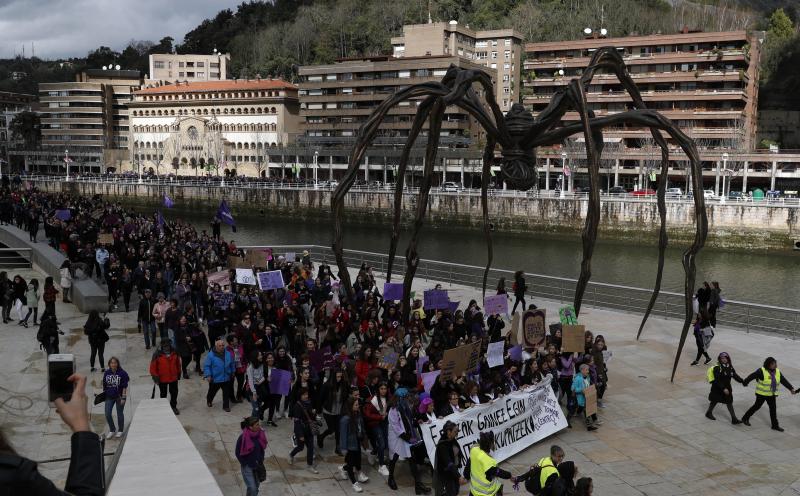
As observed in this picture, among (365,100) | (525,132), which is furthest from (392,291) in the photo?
(365,100)

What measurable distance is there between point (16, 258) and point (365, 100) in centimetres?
7271

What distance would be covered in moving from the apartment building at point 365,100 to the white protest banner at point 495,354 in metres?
73.6

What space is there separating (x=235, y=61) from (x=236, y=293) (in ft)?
507

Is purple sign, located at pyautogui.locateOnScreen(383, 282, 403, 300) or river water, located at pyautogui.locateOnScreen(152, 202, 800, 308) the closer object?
purple sign, located at pyautogui.locateOnScreen(383, 282, 403, 300)

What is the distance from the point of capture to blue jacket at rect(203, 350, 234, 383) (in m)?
12.9

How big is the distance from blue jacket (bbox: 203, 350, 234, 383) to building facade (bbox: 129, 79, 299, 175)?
94.8 meters

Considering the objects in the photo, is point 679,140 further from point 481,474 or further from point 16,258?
point 16,258

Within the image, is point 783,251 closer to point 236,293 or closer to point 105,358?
point 236,293

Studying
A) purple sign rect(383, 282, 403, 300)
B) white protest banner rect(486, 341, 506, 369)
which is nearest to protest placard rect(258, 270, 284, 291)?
purple sign rect(383, 282, 403, 300)

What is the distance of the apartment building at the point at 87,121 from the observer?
131 m

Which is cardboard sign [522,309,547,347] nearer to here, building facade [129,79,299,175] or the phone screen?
the phone screen

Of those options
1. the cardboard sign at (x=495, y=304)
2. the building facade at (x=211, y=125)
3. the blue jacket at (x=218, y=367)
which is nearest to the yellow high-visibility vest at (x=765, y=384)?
the cardboard sign at (x=495, y=304)

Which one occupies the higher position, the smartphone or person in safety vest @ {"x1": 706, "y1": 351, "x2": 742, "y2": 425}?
the smartphone

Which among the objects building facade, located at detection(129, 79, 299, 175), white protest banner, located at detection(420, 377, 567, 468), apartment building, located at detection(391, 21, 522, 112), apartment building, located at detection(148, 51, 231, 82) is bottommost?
white protest banner, located at detection(420, 377, 567, 468)
